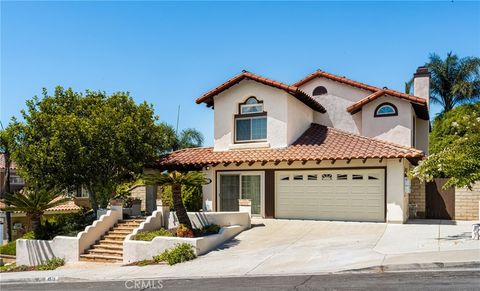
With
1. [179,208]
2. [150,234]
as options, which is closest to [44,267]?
[150,234]

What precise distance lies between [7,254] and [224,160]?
460 inches

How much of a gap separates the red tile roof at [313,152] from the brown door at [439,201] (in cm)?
382

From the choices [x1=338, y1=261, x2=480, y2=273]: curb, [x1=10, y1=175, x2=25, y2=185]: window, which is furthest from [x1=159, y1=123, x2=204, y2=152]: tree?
[x1=338, y1=261, x2=480, y2=273]: curb

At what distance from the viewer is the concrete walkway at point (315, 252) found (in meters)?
12.1

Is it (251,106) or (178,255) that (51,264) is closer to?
(178,255)

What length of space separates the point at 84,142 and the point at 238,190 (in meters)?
7.30

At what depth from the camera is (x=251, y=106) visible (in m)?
22.2

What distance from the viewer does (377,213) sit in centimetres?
1934

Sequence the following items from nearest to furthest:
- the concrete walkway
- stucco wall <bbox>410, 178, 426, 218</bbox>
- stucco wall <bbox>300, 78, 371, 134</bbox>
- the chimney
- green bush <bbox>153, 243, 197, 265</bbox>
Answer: the concrete walkway
green bush <bbox>153, 243, 197, 265</bbox>
stucco wall <bbox>410, 178, 426, 218</bbox>
stucco wall <bbox>300, 78, 371, 134</bbox>
the chimney

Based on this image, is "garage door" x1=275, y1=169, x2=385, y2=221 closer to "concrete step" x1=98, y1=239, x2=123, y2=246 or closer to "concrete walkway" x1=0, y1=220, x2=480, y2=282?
"concrete walkway" x1=0, y1=220, x2=480, y2=282

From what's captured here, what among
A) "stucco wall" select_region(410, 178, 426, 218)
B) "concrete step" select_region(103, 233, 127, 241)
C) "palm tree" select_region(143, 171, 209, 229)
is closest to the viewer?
"palm tree" select_region(143, 171, 209, 229)

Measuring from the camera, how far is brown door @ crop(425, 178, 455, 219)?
69.2 ft

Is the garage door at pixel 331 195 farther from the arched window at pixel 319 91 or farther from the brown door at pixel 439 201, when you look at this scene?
the arched window at pixel 319 91

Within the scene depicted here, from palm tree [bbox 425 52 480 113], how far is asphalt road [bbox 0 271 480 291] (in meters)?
37.7
